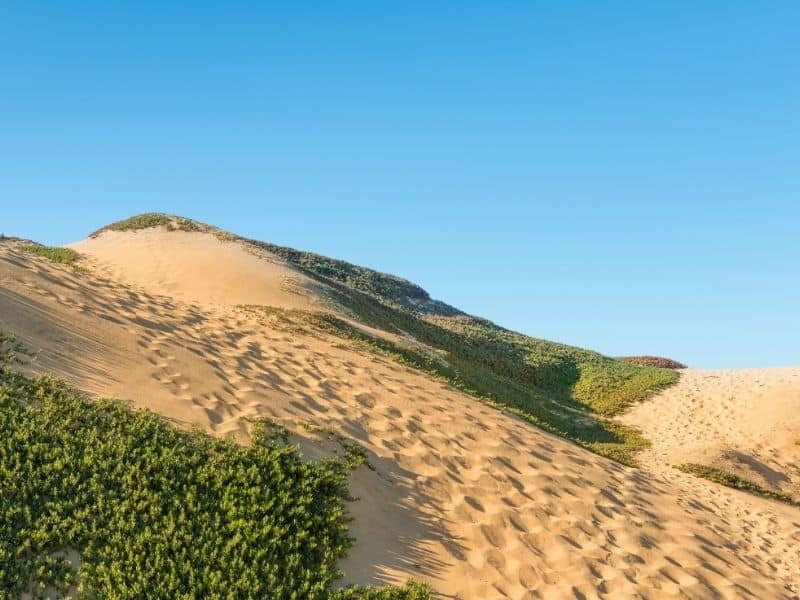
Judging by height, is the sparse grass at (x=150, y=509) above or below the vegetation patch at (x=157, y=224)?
below

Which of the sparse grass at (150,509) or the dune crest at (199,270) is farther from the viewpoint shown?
the dune crest at (199,270)

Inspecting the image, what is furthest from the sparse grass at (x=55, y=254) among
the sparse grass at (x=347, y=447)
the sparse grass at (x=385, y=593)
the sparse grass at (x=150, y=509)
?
the sparse grass at (x=385, y=593)

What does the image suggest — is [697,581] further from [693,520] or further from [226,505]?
[226,505]

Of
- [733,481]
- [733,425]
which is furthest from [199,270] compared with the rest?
[733,425]

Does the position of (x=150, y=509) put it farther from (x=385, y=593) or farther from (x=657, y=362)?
(x=657, y=362)

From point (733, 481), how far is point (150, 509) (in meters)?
18.7

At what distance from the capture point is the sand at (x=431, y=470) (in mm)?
11148

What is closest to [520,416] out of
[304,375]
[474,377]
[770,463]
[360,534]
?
[474,377]

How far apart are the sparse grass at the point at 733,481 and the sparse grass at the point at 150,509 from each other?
14.4 meters

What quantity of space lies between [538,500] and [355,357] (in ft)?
29.7

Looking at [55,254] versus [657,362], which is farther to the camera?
[657,362]

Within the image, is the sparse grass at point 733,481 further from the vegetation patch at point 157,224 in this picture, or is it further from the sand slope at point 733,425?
the vegetation patch at point 157,224

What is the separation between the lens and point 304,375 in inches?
683

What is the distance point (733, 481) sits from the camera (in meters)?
21.1
